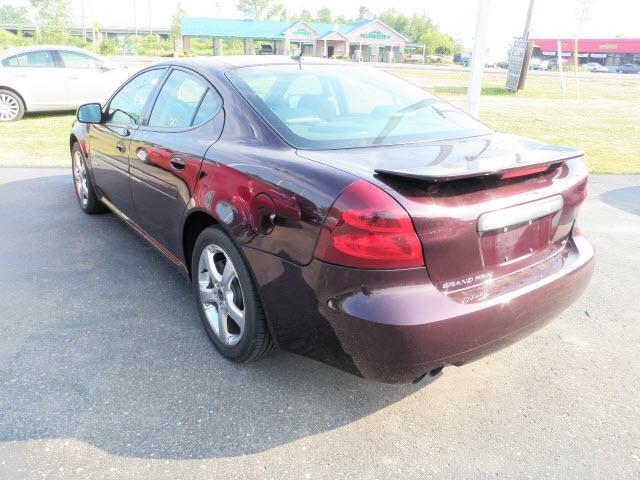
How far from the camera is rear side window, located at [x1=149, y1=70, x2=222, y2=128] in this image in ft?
10.3

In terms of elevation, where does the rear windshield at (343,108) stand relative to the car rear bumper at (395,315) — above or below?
above

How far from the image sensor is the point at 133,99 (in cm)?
413

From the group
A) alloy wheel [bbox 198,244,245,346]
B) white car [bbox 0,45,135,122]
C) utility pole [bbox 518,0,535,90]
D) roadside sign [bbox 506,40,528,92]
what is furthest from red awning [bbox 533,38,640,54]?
alloy wheel [bbox 198,244,245,346]

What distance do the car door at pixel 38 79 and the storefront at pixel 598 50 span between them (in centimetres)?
8436

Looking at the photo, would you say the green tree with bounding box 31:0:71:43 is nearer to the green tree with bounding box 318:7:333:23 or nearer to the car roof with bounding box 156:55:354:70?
the car roof with bounding box 156:55:354:70

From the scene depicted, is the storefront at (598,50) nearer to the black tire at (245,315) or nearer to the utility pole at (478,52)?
the utility pole at (478,52)

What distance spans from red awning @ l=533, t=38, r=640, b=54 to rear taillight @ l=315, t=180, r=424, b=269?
91.7m

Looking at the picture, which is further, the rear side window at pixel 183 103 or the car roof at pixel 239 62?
the car roof at pixel 239 62

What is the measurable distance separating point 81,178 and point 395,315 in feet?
14.5

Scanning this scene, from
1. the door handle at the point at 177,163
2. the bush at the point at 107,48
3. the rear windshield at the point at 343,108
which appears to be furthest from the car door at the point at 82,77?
the bush at the point at 107,48

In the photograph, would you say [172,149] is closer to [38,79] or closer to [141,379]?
[141,379]

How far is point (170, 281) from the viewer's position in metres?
3.95

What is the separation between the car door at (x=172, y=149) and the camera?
3020 millimetres

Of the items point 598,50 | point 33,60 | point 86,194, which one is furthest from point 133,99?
point 598,50
